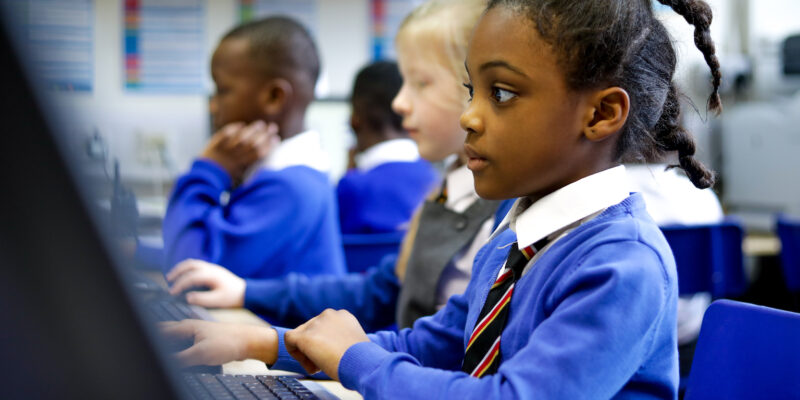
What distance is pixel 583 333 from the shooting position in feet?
1.79

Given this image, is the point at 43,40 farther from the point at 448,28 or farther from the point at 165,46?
the point at 165,46

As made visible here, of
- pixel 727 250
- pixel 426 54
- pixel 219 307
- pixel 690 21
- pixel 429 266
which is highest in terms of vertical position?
pixel 690 21

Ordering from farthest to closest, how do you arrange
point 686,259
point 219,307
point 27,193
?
point 686,259 < point 219,307 < point 27,193

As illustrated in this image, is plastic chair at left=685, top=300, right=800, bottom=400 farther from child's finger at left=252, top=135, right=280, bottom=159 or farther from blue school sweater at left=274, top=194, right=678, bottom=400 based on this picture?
child's finger at left=252, top=135, right=280, bottom=159

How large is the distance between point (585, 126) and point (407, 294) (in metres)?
0.52

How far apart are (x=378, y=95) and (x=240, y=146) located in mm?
1175

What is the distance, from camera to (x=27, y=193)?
0.19 m

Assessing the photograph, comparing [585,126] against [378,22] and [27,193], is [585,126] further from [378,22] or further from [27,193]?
[378,22]

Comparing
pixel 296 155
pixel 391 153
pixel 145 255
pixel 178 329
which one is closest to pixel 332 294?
pixel 296 155

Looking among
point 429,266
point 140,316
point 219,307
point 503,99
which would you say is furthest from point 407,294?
point 140,316

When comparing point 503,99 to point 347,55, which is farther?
point 347,55

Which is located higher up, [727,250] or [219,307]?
[219,307]

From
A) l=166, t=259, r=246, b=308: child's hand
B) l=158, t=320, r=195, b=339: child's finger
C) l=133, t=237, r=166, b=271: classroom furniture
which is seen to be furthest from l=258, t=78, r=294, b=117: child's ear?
l=158, t=320, r=195, b=339: child's finger

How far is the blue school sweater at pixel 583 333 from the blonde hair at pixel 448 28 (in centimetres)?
49
